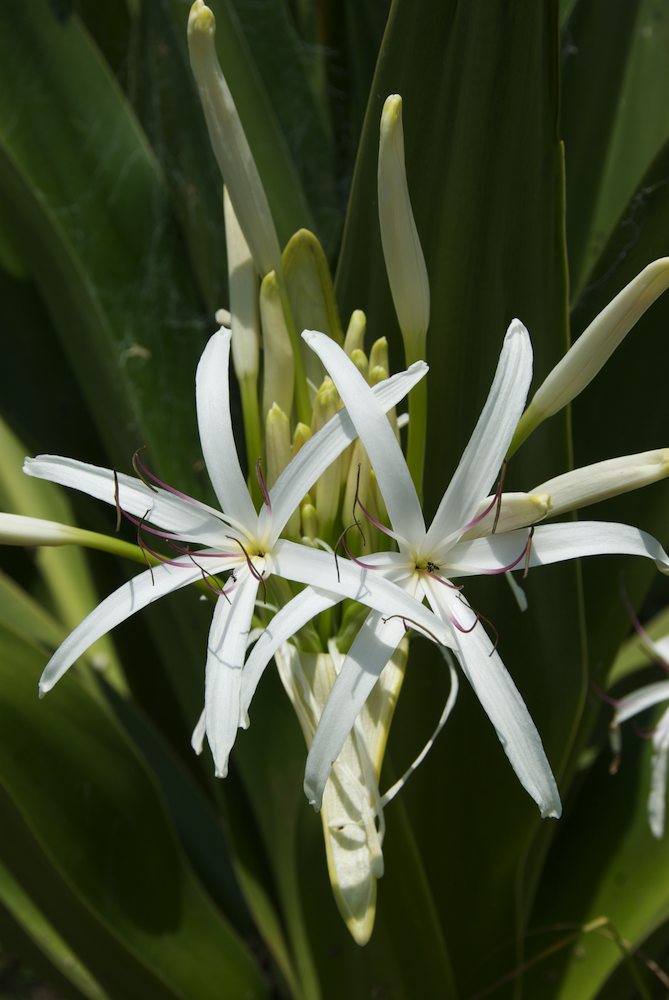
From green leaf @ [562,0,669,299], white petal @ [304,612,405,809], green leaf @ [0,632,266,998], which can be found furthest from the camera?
green leaf @ [562,0,669,299]

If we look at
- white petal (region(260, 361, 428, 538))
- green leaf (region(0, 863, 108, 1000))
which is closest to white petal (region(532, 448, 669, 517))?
white petal (region(260, 361, 428, 538))

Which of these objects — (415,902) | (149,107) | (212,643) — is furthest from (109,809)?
(149,107)

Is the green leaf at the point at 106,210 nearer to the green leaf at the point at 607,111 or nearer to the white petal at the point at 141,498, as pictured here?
the white petal at the point at 141,498

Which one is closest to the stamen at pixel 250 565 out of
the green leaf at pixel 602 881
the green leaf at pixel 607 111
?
the green leaf at pixel 607 111

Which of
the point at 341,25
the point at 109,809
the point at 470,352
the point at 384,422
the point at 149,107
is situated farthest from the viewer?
the point at 341,25

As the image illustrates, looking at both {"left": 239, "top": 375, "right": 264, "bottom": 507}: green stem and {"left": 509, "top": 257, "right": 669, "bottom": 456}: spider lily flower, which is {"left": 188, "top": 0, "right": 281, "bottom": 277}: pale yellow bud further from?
{"left": 509, "top": 257, "right": 669, "bottom": 456}: spider lily flower

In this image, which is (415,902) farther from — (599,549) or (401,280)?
(401,280)

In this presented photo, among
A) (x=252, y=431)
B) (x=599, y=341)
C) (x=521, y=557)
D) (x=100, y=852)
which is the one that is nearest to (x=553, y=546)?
(x=521, y=557)

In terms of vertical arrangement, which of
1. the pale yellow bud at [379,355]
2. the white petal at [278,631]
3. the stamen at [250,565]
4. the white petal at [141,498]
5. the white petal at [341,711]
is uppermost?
the pale yellow bud at [379,355]
